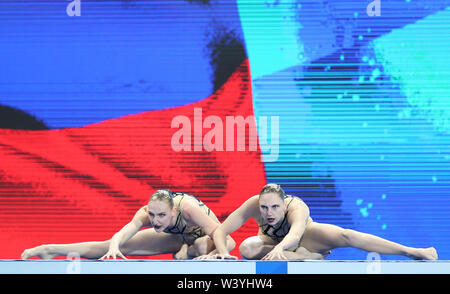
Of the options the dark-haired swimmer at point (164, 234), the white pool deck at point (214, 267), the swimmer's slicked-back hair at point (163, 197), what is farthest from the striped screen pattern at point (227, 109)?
the white pool deck at point (214, 267)

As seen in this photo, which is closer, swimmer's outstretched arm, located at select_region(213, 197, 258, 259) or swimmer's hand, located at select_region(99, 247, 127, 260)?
swimmer's hand, located at select_region(99, 247, 127, 260)

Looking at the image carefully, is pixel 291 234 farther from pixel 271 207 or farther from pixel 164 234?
pixel 164 234

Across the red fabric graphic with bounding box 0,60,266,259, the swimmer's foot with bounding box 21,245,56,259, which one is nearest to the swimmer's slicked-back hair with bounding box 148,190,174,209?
the swimmer's foot with bounding box 21,245,56,259

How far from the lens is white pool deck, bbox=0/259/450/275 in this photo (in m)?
3.06

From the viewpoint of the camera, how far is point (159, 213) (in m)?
4.16

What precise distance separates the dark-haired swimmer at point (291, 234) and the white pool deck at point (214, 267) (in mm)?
723

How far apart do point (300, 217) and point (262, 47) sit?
2.17 meters

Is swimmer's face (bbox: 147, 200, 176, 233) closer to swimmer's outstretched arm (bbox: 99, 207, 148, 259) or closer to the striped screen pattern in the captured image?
swimmer's outstretched arm (bbox: 99, 207, 148, 259)

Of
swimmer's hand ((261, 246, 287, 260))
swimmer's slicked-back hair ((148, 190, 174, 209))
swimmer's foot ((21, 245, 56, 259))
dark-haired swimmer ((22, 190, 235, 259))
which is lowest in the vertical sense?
swimmer's hand ((261, 246, 287, 260))

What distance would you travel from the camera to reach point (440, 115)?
5660 millimetres

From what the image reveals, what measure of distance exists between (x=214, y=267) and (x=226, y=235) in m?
1.14

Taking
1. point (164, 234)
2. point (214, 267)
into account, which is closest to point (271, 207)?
point (164, 234)

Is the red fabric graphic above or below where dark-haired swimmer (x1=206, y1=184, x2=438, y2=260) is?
above
